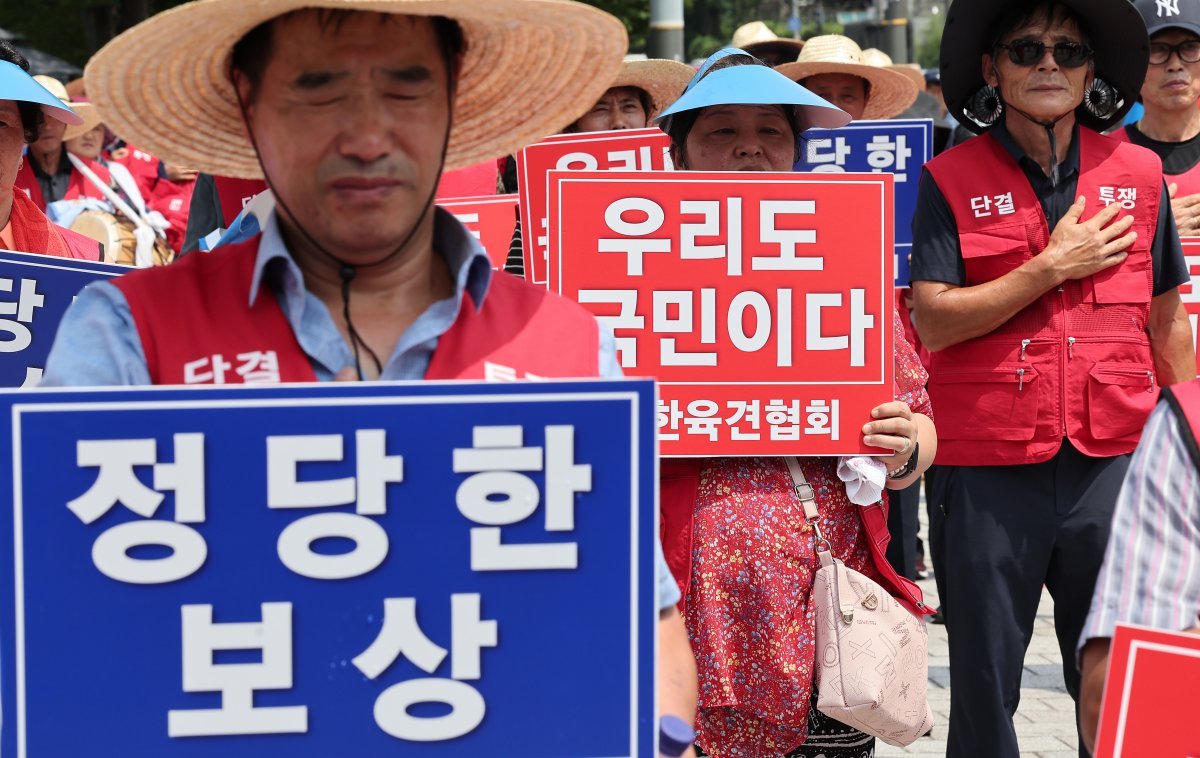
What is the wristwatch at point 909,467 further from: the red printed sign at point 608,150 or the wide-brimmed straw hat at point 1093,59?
the red printed sign at point 608,150

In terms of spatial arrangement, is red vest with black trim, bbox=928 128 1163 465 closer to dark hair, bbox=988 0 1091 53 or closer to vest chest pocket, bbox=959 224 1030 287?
vest chest pocket, bbox=959 224 1030 287

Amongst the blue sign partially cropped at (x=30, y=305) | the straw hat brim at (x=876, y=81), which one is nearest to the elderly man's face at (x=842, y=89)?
the straw hat brim at (x=876, y=81)

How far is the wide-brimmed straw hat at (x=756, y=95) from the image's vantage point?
390cm

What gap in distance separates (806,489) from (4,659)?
2.07m

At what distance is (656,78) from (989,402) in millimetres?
2440

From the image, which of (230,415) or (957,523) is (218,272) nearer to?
(230,415)

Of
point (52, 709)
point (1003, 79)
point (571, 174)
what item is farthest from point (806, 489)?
point (52, 709)

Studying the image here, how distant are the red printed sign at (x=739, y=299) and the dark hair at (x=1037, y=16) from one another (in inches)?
45.1

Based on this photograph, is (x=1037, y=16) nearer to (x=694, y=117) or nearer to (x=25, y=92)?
(x=694, y=117)

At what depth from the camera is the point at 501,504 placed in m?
2.07

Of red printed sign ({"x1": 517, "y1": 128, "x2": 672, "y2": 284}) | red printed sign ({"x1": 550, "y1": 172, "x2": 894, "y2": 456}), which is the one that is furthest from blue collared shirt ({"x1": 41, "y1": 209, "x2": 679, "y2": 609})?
red printed sign ({"x1": 517, "y1": 128, "x2": 672, "y2": 284})

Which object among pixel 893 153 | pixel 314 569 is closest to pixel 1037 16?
pixel 893 153

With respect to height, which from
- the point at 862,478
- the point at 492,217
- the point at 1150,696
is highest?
the point at 492,217

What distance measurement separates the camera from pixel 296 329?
7.17 feet
